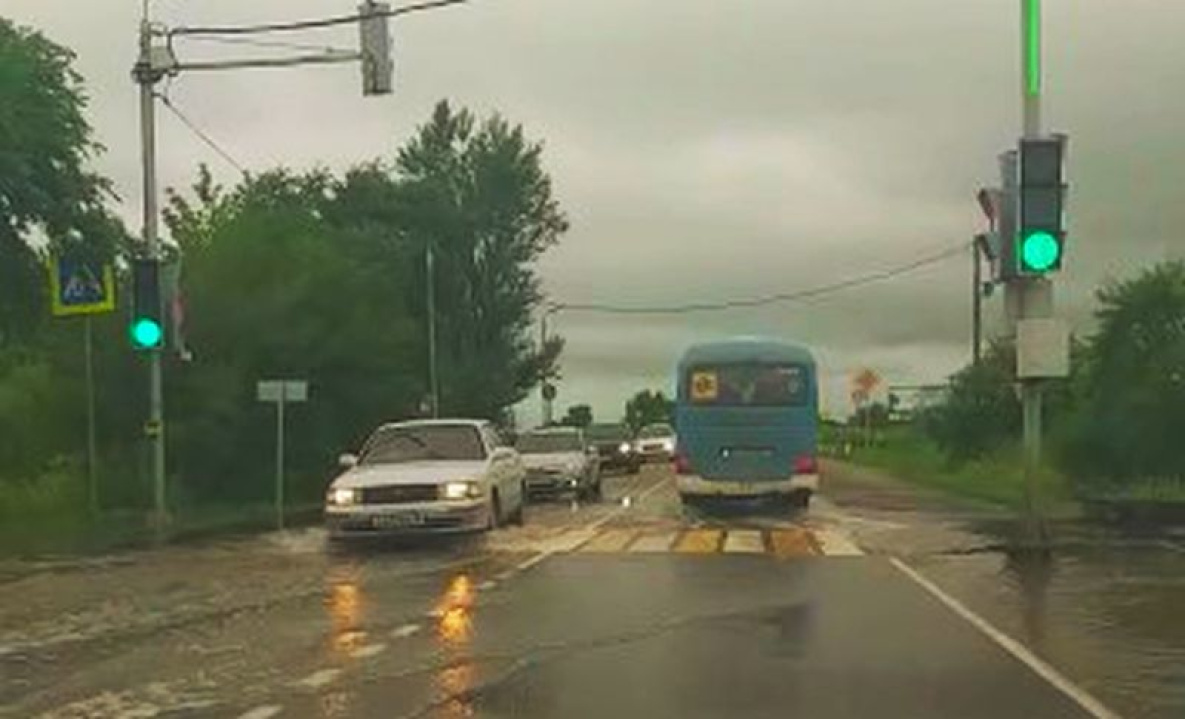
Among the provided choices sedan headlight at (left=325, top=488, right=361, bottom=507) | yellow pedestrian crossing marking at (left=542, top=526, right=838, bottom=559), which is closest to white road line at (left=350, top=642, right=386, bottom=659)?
yellow pedestrian crossing marking at (left=542, top=526, right=838, bottom=559)

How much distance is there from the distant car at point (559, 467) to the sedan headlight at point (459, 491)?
16.9m

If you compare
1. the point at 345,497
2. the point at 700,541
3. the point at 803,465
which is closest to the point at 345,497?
the point at 345,497

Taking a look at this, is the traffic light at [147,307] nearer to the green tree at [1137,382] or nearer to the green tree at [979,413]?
the green tree at [1137,382]

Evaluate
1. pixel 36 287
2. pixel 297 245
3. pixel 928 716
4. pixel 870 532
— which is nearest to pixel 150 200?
pixel 36 287

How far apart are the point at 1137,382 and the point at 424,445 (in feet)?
52.0

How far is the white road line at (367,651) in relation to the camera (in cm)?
1360

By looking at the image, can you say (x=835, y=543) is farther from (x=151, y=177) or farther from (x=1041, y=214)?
(x=151, y=177)

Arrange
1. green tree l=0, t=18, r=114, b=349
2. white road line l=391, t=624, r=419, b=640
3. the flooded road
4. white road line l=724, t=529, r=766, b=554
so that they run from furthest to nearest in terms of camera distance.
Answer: green tree l=0, t=18, r=114, b=349 → white road line l=724, t=529, r=766, b=554 → white road line l=391, t=624, r=419, b=640 → the flooded road

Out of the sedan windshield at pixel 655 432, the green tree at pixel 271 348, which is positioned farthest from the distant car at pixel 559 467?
the sedan windshield at pixel 655 432

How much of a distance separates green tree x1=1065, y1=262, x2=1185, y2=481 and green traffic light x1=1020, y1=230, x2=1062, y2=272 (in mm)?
14609

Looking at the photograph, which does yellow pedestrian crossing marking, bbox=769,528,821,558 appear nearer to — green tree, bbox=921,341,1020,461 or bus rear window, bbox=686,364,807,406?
bus rear window, bbox=686,364,807,406

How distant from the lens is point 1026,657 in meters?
13.6

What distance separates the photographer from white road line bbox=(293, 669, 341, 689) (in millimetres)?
12148

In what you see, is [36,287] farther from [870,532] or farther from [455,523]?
[870,532]
